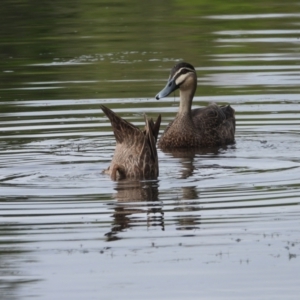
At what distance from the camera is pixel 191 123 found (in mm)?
15523

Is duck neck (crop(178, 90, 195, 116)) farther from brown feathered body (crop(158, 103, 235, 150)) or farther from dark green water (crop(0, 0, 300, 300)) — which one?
dark green water (crop(0, 0, 300, 300))

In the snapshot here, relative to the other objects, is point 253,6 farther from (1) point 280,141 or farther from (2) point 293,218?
(2) point 293,218

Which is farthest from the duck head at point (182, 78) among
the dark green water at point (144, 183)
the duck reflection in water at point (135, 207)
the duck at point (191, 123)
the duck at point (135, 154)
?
the duck reflection in water at point (135, 207)

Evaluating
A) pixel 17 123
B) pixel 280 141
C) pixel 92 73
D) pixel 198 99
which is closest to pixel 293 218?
pixel 280 141

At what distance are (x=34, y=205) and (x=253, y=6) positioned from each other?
57.5ft

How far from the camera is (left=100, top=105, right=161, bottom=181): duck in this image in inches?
480

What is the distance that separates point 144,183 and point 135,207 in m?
1.21

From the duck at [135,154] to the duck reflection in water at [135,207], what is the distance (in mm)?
151

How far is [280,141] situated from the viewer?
14.4 meters

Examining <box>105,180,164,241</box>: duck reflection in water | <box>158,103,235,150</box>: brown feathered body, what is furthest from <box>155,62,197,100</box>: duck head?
<box>105,180,164,241</box>: duck reflection in water

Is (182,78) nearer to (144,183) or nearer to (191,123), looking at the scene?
(191,123)

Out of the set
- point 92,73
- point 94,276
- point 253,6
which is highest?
point 253,6

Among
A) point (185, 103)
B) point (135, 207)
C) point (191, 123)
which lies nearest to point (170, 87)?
point (185, 103)

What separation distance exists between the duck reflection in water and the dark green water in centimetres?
2
